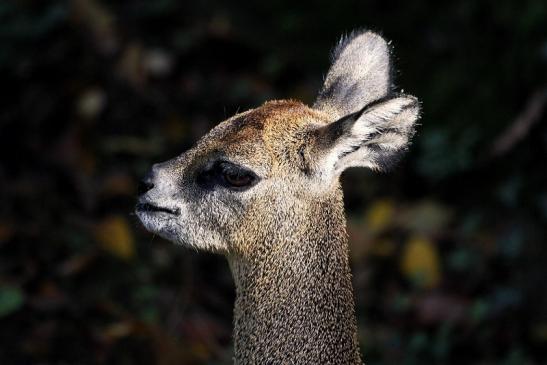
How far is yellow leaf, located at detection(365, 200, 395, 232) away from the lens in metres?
6.47

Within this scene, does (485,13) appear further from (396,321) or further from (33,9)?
(33,9)

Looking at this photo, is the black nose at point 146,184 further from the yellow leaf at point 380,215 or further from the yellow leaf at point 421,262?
the yellow leaf at point 380,215

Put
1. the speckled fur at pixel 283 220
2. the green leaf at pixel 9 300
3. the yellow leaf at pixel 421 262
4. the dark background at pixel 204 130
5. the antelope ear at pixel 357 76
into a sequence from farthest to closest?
1. the yellow leaf at pixel 421 262
2. the dark background at pixel 204 130
3. the green leaf at pixel 9 300
4. the antelope ear at pixel 357 76
5. the speckled fur at pixel 283 220

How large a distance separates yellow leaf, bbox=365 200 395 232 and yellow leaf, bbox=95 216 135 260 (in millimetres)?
1434

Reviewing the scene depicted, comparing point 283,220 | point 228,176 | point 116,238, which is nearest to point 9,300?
point 116,238

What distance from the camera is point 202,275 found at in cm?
616

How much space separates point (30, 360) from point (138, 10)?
3.22 m

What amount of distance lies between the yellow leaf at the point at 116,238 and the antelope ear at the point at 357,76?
2.32m

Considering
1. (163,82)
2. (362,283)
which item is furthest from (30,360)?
(163,82)

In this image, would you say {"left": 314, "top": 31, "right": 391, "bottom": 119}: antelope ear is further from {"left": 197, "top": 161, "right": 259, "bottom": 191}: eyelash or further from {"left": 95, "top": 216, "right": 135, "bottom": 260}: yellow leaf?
{"left": 95, "top": 216, "right": 135, "bottom": 260}: yellow leaf

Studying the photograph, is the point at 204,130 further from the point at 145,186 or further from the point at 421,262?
the point at 145,186

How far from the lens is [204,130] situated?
6.90m

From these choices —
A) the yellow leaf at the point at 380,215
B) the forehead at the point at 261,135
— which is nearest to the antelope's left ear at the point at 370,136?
the forehead at the point at 261,135

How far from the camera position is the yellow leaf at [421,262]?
6152 mm
